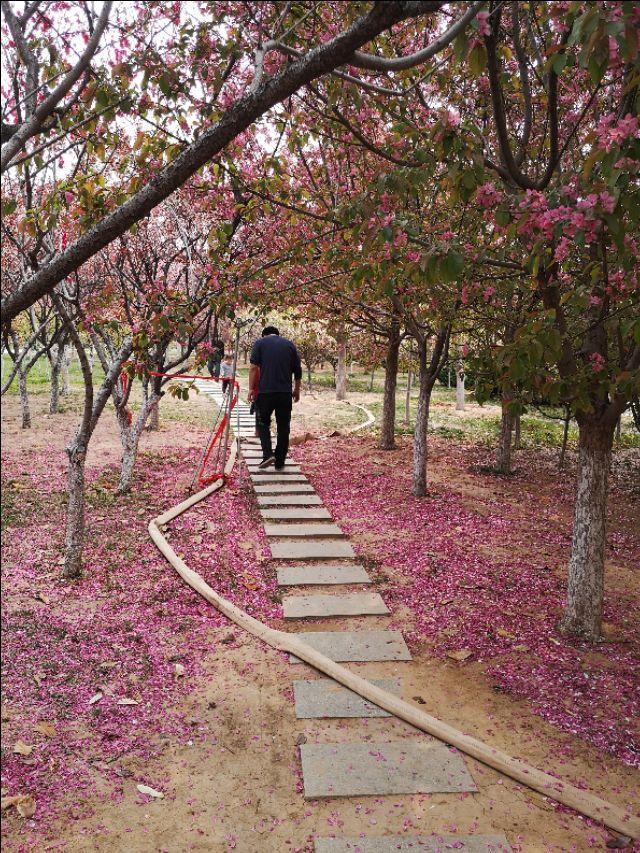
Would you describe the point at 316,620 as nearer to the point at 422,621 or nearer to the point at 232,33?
the point at 422,621

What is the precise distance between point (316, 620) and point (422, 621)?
0.93 metres

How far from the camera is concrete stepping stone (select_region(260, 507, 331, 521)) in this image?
25.4 feet

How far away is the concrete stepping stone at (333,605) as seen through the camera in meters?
5.30

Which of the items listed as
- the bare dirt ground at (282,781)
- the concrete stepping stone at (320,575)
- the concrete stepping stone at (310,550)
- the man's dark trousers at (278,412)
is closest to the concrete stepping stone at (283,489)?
the man's dark trousers at (278,412)

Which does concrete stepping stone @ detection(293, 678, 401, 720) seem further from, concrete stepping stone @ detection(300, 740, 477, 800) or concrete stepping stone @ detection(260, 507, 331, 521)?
concrete stepping stone @ detection(260, 507, 331, 521)

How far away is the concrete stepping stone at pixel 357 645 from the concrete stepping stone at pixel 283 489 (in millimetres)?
3910

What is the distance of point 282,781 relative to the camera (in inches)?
131

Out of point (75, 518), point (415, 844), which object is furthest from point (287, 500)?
point (415, 844)

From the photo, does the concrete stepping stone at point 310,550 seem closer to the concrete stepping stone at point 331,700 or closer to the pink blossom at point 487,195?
the concrete stepping stone at point 331,700

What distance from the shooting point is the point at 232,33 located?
3.97 meters

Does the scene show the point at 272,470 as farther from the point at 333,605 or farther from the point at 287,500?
the point at 333,605

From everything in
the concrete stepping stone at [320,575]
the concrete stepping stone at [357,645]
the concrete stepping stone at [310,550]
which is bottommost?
the concrete stepping stone at [357,645]

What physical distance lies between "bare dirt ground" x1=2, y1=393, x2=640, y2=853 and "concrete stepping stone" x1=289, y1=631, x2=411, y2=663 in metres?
0.11

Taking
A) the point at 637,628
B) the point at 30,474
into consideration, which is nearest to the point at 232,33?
the point at 637,628
